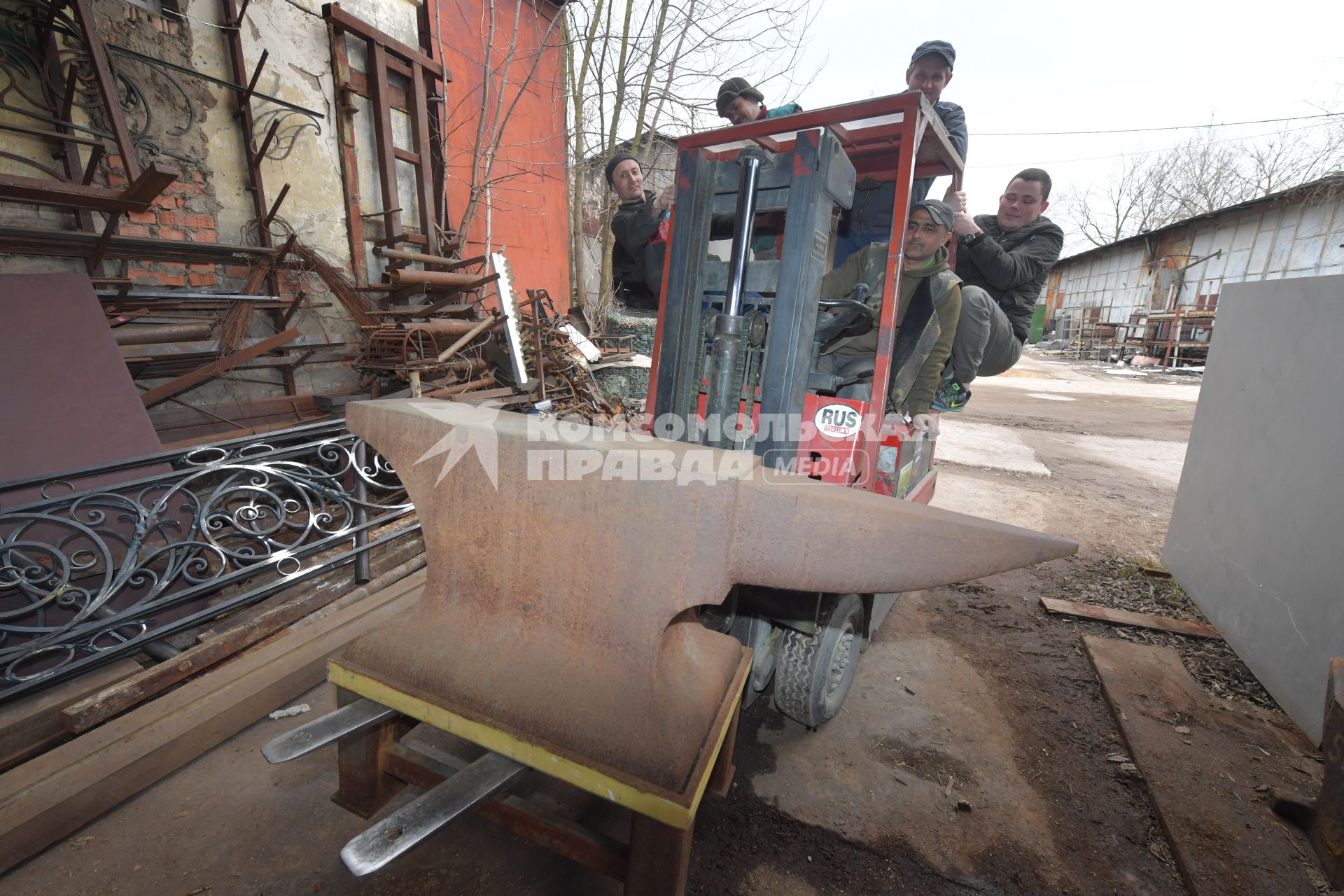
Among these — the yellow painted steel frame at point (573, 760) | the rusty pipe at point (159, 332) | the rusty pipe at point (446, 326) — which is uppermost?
the rusty pipe at point (446, 326)

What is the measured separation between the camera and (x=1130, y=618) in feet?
11.1

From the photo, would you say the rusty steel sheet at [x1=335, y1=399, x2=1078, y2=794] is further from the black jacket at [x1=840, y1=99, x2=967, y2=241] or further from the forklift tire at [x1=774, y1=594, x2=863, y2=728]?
the black jacket at [x1=840, y1=99, x2=967, y2=241]

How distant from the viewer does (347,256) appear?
5.75 meters

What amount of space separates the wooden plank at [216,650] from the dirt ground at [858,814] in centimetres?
33

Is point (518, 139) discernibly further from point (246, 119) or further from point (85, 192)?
point (85, 192)

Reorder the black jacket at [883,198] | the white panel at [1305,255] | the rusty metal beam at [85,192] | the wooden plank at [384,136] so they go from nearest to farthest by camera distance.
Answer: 1. the rusty metal beam at [85,192]
2. the black jacket at [883,198]
3. the wooden plank at [384,136]
4. the white panel at [1305,255]

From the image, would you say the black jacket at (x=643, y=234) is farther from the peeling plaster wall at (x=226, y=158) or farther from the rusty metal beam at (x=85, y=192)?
the peeling plaster wall at (x=226, y=158)

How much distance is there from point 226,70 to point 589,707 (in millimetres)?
6453

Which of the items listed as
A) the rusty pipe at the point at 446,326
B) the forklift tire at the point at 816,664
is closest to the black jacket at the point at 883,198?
the forklift tire at the point at 816,664

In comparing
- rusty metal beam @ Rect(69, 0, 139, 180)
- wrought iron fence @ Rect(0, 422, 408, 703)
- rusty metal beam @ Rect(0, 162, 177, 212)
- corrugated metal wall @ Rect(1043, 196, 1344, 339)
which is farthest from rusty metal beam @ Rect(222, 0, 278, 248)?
corrugated metal wall @ Rect(1043, 196, 1344, 339)

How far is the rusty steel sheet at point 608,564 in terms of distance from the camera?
47.0 inches

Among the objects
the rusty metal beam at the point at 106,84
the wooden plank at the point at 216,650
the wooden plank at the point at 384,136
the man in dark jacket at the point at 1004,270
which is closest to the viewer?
the wooden plank at the point at 216,650

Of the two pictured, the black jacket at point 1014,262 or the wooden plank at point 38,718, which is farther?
the black jacket at point 1014,262

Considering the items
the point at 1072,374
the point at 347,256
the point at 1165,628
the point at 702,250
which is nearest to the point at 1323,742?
the point at 1165,628
